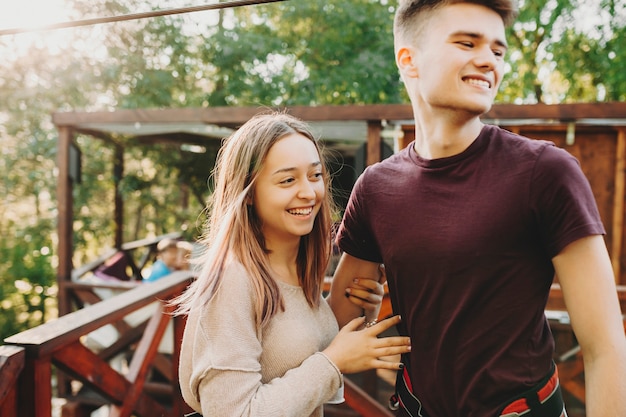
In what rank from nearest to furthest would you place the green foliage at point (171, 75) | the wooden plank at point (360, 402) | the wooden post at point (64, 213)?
1. the wooden plank at point (360, 402)
2. the wooden post at point (64, 213)
3. the green foliage at point (171, 75)

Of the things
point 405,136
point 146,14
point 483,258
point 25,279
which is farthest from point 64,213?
point 483,258

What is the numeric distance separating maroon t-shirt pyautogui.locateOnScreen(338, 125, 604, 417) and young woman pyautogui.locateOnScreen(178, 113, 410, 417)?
15cm

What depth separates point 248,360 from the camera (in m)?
1.22

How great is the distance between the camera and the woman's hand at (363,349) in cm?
131

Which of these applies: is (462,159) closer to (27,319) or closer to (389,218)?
(389,218)

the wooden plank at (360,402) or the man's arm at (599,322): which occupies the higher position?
the man's arm at (599,322)

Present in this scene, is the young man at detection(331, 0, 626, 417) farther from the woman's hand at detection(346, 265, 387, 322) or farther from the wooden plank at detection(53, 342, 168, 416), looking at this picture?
the wooden plank at detection(53, 342, 168, 416)

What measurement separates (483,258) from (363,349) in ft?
1.31

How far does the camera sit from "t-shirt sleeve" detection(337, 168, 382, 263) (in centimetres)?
149

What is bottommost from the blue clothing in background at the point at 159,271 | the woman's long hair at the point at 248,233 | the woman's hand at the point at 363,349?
the blue clothing in background at the point at 159,271

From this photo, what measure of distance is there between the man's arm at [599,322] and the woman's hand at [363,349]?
445mm

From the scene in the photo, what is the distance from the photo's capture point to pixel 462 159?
4.08ft

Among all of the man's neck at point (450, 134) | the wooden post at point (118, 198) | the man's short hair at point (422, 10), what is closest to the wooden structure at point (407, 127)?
the wooden post at point (118, 198)

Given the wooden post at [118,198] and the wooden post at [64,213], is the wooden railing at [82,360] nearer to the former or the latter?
A: the wooden post at [64,213]
